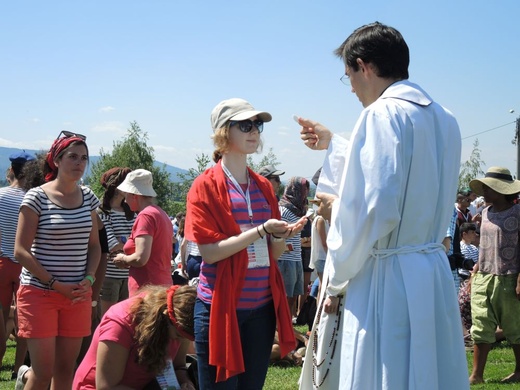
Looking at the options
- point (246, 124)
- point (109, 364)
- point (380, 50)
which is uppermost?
point (380, 50)

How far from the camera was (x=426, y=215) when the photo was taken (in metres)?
2.93

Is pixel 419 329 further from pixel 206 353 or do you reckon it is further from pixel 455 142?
pixel 206 353

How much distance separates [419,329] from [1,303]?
16.3ft

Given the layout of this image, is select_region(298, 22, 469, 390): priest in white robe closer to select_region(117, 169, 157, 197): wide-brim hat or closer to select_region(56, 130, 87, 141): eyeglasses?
select_region(56, 130, 87, 141): eyeglasses

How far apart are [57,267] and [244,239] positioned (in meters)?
1.92

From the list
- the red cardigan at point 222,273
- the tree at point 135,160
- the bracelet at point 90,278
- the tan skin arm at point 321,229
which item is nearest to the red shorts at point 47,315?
the bracelet at point 90,278

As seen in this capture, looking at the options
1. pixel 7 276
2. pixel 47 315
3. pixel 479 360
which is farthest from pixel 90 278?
pixel 479 360

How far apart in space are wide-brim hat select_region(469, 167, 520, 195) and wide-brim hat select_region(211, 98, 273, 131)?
12.7 feet

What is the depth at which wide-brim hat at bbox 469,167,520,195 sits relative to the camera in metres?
7.04

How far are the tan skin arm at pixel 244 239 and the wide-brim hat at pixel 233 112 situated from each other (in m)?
0.59

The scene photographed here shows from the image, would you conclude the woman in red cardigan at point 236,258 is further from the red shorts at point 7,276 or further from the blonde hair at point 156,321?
the red shorts at point 7,276

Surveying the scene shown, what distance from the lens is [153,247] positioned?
6164mm

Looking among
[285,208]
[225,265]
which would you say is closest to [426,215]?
[225,265]

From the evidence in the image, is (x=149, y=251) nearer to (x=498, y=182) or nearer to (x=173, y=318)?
(x=173, y=318)
